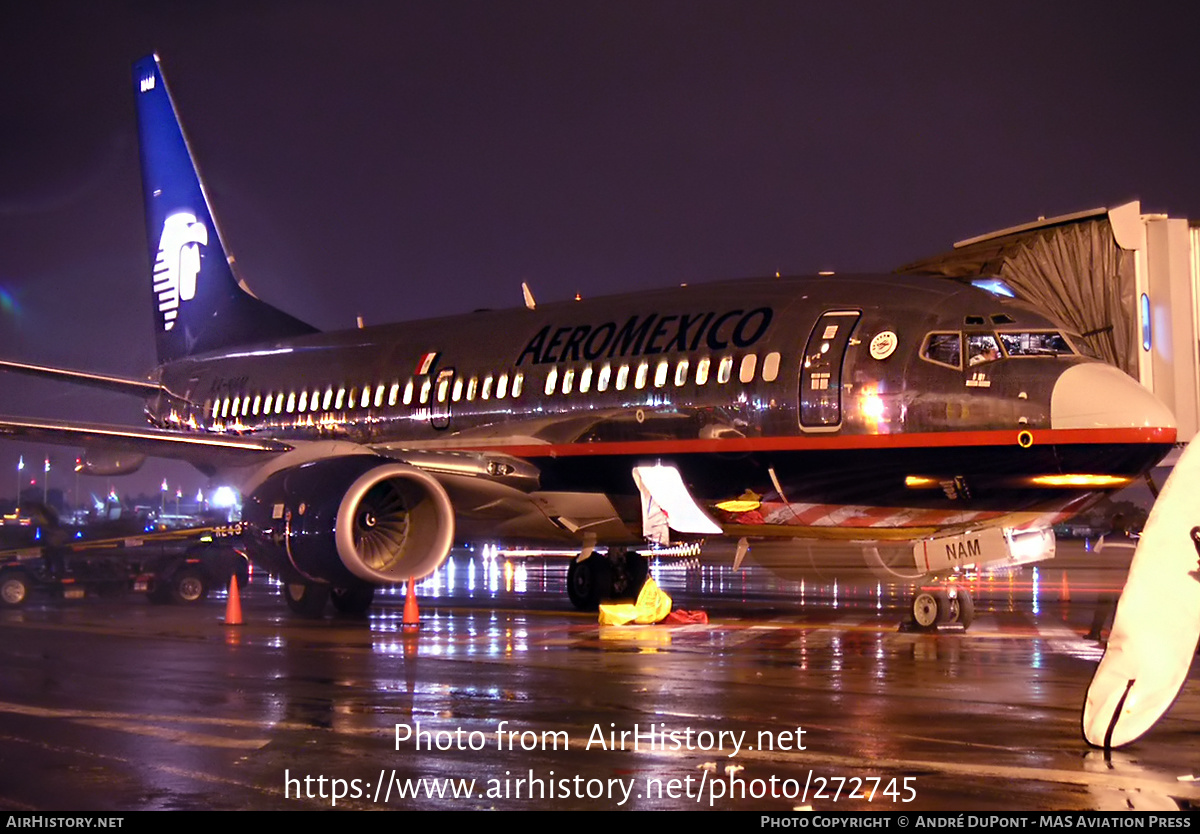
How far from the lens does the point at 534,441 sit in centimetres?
1847

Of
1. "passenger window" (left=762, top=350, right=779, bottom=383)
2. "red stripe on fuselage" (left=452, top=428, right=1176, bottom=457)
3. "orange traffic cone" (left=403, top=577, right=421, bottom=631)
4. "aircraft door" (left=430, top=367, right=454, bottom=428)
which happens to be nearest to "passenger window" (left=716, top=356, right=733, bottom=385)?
"passenger window" (left=762, top=350, right=779, bottom=383)

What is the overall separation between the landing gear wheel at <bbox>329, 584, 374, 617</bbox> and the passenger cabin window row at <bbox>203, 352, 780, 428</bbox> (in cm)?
299

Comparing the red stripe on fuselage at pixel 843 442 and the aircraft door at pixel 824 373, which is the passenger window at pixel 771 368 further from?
the red stripe on fuselage at pixel 843 442

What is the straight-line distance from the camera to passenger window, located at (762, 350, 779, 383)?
1617 centimetres

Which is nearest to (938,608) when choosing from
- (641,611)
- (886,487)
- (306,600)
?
(886,487)

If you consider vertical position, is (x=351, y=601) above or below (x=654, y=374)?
below

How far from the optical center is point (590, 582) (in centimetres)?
2036

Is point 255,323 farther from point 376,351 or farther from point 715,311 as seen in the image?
point 715,311

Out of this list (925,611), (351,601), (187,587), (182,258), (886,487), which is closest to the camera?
(886,487)

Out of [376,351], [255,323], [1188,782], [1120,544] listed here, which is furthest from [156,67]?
[1120,544]

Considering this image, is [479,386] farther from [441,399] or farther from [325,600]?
[325,600]

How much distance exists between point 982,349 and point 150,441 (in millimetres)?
10352
